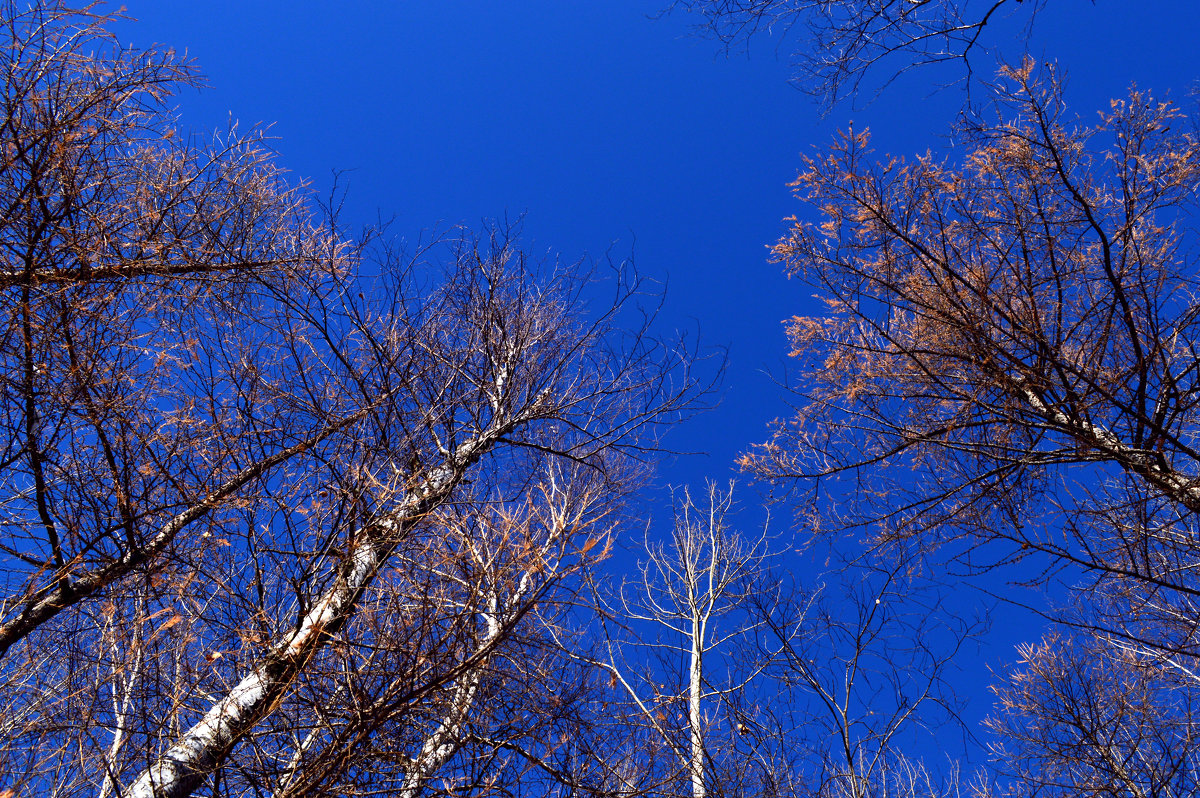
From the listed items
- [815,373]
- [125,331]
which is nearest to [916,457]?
[815,373]

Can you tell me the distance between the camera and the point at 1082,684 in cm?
553

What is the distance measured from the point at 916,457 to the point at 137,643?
5051mm

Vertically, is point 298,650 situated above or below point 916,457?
below

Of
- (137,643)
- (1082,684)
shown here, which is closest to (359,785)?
(137,643)

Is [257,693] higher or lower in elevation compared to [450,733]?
lower

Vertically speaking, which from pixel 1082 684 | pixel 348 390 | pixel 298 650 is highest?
pixel 1082 684

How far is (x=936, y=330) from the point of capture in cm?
435

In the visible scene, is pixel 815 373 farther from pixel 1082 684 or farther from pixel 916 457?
pixel 1082 684

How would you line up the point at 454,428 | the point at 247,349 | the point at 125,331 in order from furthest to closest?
1. the point at 454,428
2. the point at 247,349
3. the point at 125,331

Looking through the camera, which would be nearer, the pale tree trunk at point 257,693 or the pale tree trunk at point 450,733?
the pale tree trunk at point 450,733

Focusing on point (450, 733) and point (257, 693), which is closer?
point (450, 733)

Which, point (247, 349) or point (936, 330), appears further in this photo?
point (936, 330)

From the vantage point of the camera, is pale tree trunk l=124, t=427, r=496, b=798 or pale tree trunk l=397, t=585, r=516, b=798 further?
pale tree trunk l=124, t=427, r=496, b=798

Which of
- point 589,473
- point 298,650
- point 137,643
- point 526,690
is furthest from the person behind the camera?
point 589,473
